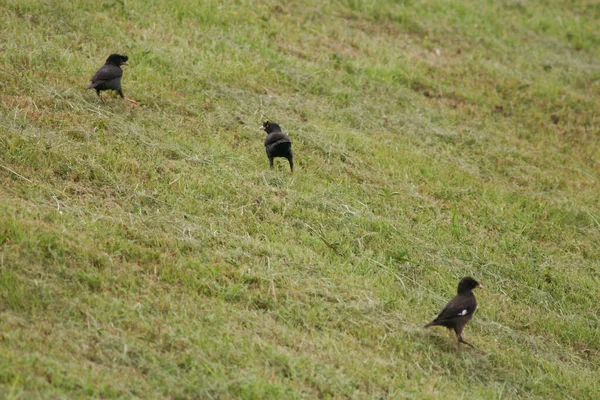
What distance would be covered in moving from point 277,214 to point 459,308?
2567mm

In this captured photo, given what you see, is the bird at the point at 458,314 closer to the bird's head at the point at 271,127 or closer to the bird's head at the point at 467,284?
the bird's head at the point at 467,284

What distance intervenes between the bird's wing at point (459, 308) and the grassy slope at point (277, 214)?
0.34 metres

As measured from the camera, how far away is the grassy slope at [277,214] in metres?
6.41

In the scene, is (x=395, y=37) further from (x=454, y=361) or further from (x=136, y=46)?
(x=454, y=361)

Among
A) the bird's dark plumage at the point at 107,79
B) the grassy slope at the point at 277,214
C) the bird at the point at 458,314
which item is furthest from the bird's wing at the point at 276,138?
the bird at the point at 458,314

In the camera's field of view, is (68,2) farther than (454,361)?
Yes

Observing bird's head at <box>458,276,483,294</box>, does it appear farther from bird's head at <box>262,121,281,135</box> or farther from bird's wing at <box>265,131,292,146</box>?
bird's head at <box>262,121,281,135</box>

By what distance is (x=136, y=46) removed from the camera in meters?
13.0

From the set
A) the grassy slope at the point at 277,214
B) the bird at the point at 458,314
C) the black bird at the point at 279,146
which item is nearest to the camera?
the grassy slope at the point at 277,214

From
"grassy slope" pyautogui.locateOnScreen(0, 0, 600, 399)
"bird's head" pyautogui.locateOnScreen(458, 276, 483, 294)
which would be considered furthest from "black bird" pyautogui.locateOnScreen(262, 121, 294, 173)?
"bird's head" pyautogui.locateOnScreen(458, 276, 483, 294)

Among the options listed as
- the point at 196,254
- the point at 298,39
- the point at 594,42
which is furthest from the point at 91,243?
the point at 594,42

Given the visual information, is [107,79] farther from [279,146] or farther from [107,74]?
[279,146]

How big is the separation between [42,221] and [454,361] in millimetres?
4157

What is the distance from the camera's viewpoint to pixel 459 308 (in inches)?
294
